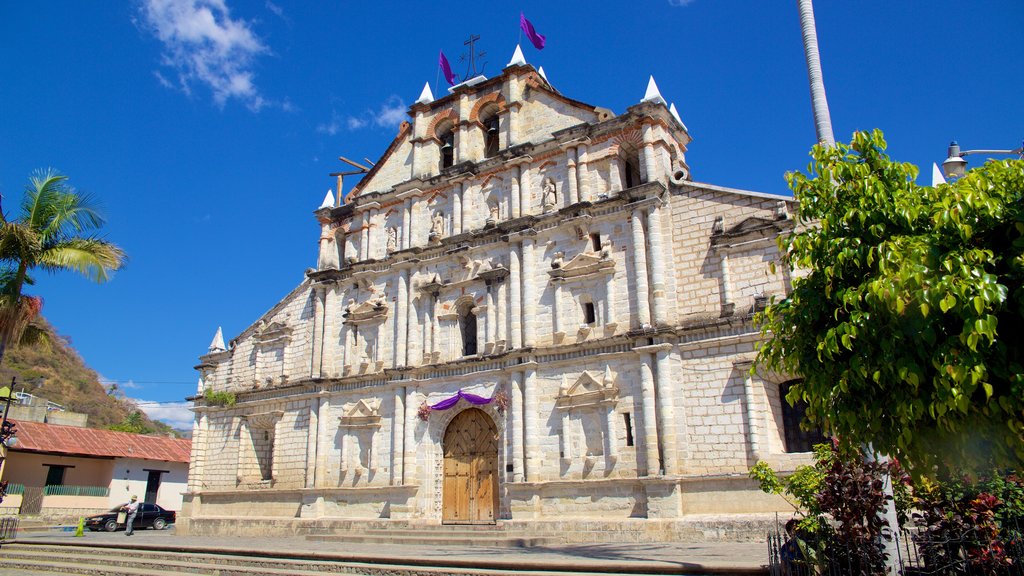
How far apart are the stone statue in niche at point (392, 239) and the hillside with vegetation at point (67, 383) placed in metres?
46.5

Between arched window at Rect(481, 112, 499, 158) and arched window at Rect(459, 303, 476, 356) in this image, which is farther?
arched window at Rect(481, 112, 499, 158)

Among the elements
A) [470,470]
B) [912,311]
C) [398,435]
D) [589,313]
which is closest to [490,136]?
[589,313]

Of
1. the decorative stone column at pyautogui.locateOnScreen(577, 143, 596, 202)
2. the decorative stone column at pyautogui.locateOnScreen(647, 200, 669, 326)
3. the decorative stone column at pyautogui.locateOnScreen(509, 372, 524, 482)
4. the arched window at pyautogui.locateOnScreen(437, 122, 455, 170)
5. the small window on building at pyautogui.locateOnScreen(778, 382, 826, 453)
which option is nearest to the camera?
A: the small window on building at pyautogui.locateOnScreen(778, 382, 826, 453)

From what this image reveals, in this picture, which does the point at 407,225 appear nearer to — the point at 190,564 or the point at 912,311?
the point at 190,564

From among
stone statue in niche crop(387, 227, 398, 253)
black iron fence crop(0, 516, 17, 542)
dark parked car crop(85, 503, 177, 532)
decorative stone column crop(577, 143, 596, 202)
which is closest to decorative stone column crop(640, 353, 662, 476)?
decorative stone column crop(577, 143, 596, 202)

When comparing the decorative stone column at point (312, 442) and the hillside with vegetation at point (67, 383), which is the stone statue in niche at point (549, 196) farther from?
the hillside with vegetation at point (67, 383)

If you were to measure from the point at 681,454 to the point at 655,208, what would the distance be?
7.18 meters

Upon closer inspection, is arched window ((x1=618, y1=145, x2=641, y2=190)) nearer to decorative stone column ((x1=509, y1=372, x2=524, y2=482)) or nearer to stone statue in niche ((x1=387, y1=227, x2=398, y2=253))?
decorative stone column ((x1=509, y1=372, x2=524, y2=482))

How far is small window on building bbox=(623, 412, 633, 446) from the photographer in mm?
19906

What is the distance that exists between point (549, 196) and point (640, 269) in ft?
15.1

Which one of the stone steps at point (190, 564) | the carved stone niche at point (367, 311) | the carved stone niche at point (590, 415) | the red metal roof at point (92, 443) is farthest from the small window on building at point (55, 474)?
the carved stone niche at point (590, 415)

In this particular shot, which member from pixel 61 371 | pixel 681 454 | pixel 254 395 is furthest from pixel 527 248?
pixel 61 371

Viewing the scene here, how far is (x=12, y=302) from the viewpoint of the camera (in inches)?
637

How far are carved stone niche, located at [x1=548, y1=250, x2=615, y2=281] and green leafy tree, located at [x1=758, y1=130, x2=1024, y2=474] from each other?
1295 cm
